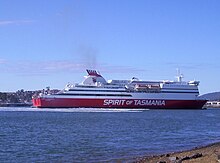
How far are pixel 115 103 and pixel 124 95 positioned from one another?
104 inches

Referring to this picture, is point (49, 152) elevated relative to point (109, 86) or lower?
lower

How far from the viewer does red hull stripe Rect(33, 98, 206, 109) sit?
87125 mm

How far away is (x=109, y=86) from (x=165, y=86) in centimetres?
1217

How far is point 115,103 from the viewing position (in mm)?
88188

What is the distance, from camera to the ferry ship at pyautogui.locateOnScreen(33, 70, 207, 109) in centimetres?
8781

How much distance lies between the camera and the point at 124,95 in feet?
293

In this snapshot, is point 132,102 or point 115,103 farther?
point 132,102

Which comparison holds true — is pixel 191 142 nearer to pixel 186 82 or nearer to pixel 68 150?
pixel 68 150

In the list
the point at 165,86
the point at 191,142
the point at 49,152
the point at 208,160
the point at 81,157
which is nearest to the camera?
the point at 208,160

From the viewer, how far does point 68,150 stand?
2042 centimetres

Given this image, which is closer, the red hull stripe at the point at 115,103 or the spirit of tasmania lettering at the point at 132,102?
the red hull stripe at the point at 115,103

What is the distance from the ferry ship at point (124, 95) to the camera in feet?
288

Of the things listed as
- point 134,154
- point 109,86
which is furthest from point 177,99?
point 134,154

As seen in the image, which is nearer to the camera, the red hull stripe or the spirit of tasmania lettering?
the red hull stripe
